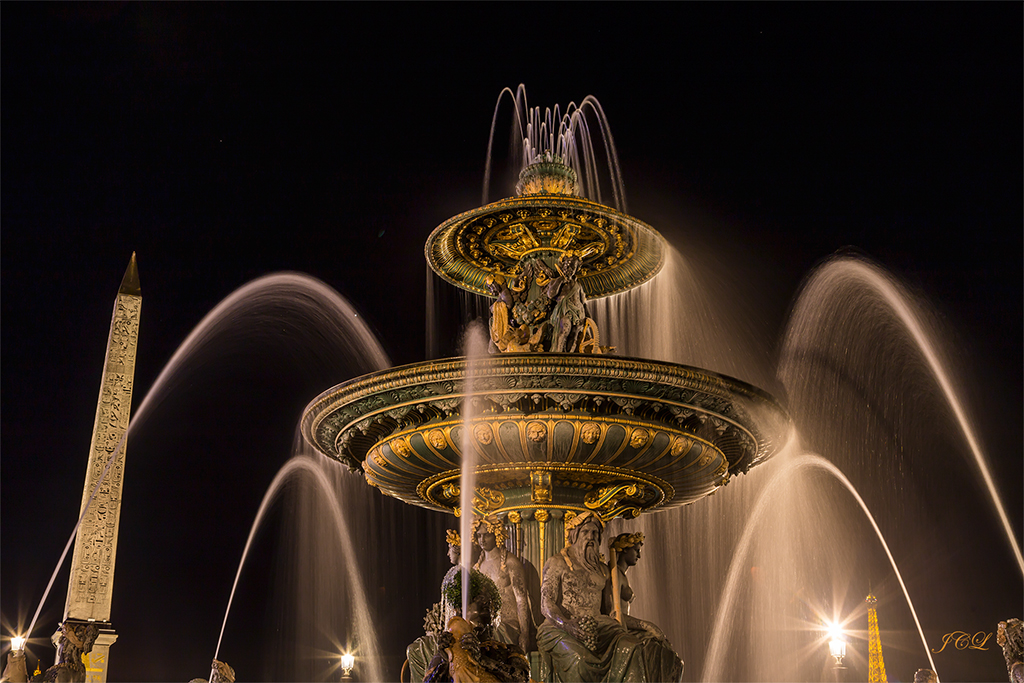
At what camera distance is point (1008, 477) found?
18.1 meters

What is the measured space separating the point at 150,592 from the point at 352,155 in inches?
450

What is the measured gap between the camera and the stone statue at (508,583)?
9.40 m

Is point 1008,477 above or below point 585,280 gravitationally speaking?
below

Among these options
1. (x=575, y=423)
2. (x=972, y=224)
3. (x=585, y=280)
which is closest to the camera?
(x=575, y=423)

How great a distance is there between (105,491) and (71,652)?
13.4 meters

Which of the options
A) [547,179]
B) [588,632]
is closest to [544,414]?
[588,632]

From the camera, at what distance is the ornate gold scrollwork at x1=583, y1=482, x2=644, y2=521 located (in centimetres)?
1055

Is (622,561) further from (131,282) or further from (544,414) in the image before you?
(131,282)

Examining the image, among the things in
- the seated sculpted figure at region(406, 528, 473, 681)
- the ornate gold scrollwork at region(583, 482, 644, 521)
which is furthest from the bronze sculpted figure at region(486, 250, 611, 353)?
the seated sculpted figure at region(406, 528, 473, 681)

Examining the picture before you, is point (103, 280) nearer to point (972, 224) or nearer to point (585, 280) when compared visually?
point (585, 280)

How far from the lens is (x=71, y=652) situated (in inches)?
364

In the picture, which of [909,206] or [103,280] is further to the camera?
[103,280]

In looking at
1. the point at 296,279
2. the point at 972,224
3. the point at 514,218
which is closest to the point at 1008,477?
the point at 972,224

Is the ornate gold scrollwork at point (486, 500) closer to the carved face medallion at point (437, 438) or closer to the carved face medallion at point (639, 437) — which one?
the carved face medallion at point (437, 438)
